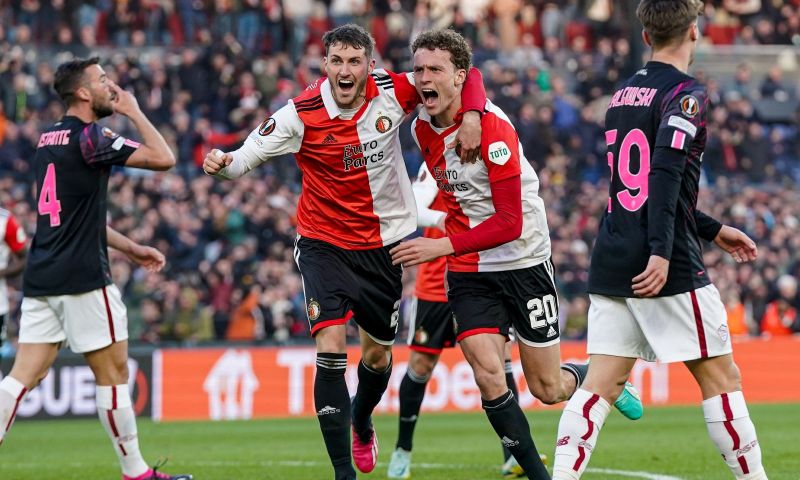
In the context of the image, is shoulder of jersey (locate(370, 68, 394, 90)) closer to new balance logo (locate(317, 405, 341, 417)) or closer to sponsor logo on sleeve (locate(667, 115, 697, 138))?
new balance logo (locate(317, 405, 341, 417))

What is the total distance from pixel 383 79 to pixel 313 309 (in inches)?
59.9

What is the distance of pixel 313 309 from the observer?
7.23 m

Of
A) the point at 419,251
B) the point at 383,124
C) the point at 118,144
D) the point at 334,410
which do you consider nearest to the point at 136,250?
the point at 118,144

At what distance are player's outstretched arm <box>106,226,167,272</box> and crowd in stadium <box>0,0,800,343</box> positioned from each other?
8735mm

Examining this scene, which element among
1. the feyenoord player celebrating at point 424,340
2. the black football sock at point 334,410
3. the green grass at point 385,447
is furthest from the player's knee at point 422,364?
the black football sock at point 334,410

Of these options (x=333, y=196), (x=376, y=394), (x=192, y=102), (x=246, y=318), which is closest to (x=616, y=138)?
(x=333, y=196)

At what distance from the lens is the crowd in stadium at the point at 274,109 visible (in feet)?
61.1

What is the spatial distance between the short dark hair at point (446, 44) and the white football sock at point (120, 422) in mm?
2888

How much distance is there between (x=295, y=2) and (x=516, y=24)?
14.8 feet

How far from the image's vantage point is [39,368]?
26.1 feet

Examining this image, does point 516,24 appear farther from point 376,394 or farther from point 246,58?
point 376,394

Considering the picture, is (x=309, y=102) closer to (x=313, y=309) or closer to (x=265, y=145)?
(x=265, y=145)

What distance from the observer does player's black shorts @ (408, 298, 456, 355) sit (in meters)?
9.36

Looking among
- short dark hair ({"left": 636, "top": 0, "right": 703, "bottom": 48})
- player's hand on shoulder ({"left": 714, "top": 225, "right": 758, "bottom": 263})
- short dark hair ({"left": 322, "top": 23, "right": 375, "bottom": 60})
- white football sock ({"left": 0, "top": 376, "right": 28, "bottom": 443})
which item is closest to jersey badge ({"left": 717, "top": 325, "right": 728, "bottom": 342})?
player's hand on shoulder ({"left": 714, "top": 225, "right": 758, "bottom": 263})
